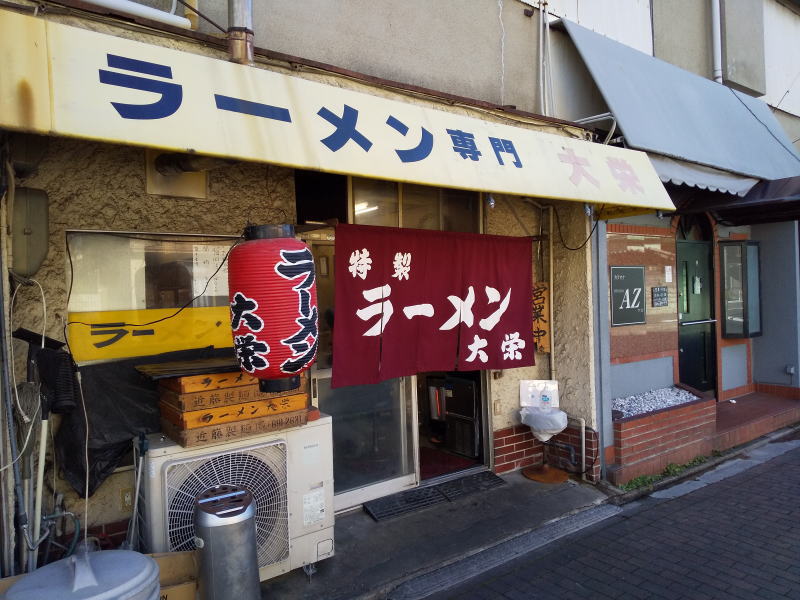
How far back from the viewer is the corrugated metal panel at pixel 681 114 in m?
6.79

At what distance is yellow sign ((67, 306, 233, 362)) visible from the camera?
4188 mm

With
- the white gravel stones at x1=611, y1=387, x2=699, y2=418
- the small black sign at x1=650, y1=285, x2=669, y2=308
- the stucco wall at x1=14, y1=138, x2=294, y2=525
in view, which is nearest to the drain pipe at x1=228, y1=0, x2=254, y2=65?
the stucco wall at x1=14, y1=138, x2=294, y2=525

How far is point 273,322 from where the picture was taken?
3566 mm

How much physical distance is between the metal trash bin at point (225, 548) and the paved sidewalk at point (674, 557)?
1.80 metres

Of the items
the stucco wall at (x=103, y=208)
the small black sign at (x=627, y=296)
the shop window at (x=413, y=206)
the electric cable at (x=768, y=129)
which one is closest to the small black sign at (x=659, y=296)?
the small black sign at (x=627, y=296)

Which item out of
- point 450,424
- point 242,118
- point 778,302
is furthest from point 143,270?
point 778,302

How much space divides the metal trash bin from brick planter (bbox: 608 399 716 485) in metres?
4.86

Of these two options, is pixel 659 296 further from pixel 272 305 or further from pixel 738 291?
pixel 272 305

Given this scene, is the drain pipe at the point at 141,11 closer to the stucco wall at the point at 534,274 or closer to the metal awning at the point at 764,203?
the stucco wall at the point at 534,274

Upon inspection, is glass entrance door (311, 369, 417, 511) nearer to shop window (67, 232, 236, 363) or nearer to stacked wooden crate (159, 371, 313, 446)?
stacked wooden crate (159, 371, 313, 446)

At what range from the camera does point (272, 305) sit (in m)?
3.57

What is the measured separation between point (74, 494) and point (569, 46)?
747 cm

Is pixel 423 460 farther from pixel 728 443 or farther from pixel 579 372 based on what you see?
pixel 728 443

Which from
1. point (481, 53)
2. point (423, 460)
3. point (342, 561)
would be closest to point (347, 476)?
point (342, 561)
